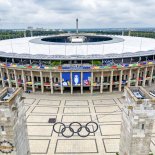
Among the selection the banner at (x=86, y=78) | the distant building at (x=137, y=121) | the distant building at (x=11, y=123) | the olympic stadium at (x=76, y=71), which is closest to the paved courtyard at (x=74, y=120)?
the banner at (x=86, y=78)

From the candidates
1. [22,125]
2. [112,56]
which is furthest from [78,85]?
[22,125]

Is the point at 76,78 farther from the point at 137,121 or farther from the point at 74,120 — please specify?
the point at 137,121

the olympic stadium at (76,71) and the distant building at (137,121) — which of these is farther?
the olympic stadium at (76,71)

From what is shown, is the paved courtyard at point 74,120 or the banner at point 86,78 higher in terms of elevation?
the banner at point 86,78

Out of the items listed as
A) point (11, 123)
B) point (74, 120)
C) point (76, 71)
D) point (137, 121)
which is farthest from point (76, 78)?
point (11, 123)

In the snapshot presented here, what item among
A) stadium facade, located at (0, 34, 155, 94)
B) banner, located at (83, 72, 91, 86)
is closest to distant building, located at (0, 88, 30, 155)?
stadium facade, located at (0, 34, 155, 94)

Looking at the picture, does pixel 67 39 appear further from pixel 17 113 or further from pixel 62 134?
pixel 17 113

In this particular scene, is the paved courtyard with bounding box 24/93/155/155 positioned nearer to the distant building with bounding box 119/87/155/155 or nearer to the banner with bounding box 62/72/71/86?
the banner with bounding box 62/72/71/86

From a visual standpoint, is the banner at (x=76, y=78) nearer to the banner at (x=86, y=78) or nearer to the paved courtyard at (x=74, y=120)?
the banner at (x=86, y=78)
